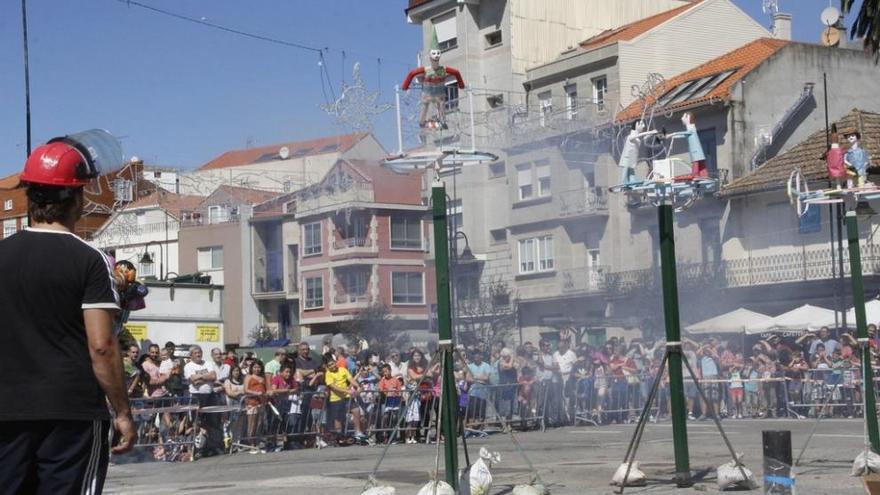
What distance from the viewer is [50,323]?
5.12m

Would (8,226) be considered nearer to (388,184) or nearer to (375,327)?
(375,327)

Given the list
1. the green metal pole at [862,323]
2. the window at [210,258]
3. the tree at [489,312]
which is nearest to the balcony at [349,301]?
the window at [210,258]

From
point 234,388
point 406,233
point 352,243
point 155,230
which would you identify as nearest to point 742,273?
point 406,233

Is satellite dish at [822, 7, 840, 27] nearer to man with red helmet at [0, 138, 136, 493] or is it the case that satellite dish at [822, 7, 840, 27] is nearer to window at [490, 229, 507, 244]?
window at [490, 229, 507, 244]

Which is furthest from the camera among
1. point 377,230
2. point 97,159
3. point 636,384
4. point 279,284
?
point 279,284

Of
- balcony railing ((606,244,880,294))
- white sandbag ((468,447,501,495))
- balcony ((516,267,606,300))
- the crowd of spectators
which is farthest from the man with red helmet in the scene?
balcony ((516,267,606,300))

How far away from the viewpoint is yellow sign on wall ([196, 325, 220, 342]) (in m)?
37.4

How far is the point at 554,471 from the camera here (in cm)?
1488

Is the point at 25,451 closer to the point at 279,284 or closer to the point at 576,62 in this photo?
the point at 576,62

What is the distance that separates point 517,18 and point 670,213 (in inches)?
1879

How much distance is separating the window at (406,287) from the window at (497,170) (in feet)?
73.0

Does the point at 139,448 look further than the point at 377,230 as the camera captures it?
No

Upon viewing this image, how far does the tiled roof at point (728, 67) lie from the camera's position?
48344 millimetres

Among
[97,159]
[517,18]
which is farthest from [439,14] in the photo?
[97,159]
